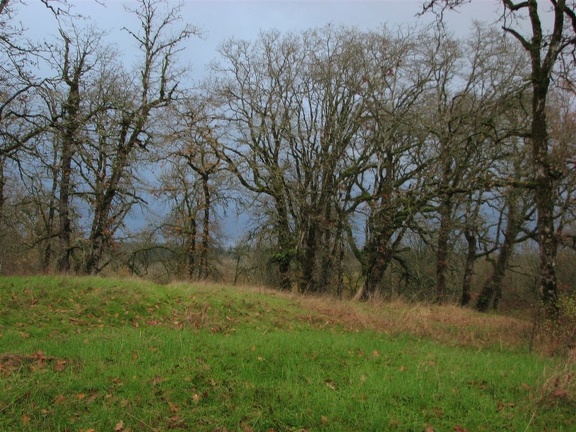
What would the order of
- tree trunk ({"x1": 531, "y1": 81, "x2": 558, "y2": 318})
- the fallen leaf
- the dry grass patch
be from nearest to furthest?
the fallen leaf → the dry grass patch → tree trunk ({"x1": 531, "y1": 81, "x2": 558, "y2": 318})

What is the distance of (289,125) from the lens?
24.5 metres

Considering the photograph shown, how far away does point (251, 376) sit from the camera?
6074 millimetres

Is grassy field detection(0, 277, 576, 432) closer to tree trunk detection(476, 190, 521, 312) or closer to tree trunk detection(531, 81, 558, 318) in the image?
tree trunk detection(531, 81, 558, 318)

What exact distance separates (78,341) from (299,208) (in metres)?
17.6

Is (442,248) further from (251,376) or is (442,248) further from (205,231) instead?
(251,376)

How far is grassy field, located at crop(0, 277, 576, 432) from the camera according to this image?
492 centimetres

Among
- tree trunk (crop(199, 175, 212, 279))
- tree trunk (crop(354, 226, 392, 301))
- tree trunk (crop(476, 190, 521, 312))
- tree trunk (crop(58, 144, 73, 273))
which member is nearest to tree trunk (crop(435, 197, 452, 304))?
tree trunk (crop(354, 226, 392, 301))

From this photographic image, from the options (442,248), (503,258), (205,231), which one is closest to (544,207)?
(442,248)

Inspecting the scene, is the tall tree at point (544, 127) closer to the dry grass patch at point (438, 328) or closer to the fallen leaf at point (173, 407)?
the dry grass patch at point (438, 328)

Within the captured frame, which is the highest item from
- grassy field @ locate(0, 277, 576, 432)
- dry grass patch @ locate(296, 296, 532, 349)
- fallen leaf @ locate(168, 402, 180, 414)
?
dry grass patch @ locate(296, 296, 532, 349)

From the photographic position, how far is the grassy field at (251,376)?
194 inches

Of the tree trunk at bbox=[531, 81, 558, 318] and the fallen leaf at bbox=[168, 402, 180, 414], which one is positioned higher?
the tree trunk at bbox=[531, 81, 558, 318]

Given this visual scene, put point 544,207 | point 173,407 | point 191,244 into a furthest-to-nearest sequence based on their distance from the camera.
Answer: point 191,244, point 544,207, point 173,407

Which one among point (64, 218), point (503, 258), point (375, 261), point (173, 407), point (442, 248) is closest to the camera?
point (173, 407)
